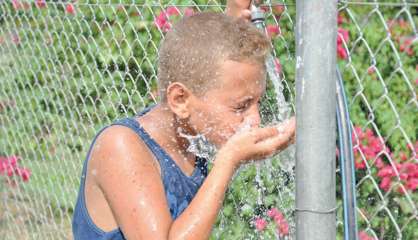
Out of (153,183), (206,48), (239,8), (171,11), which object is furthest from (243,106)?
(171,11)

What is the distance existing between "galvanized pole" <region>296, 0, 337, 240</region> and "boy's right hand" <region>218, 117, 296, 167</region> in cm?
22

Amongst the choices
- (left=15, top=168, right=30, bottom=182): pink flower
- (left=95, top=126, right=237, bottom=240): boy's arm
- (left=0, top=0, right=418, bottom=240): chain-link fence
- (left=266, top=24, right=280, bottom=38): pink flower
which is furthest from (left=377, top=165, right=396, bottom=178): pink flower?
(left=15, top=168, right=30, bottom=182): pink flower

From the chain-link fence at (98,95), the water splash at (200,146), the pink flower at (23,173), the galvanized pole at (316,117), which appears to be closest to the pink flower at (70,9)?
the chain-link fence at (98,95)

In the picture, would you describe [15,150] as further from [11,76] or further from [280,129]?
[280,129]

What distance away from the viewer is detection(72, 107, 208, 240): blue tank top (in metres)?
2.17

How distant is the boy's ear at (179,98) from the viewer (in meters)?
2.08

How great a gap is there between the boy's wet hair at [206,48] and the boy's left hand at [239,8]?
0.28m

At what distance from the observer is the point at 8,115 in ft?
14.9

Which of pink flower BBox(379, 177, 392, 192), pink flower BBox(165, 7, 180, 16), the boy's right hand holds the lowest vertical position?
pink flower BBox(165, 7, 180, 16)

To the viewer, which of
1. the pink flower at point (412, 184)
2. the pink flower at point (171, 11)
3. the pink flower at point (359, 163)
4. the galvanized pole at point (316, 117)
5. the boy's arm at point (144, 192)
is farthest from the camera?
the pink flower at point (171, 11)

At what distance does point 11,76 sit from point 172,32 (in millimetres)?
2634

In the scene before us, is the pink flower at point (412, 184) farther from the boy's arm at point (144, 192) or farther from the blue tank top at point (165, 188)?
the boy's arm at point (144, 192)

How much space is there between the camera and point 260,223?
3152 millimetres

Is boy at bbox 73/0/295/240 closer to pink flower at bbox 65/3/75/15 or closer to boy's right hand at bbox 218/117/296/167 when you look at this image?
boy's right hand at bbox 218/117/296/167
